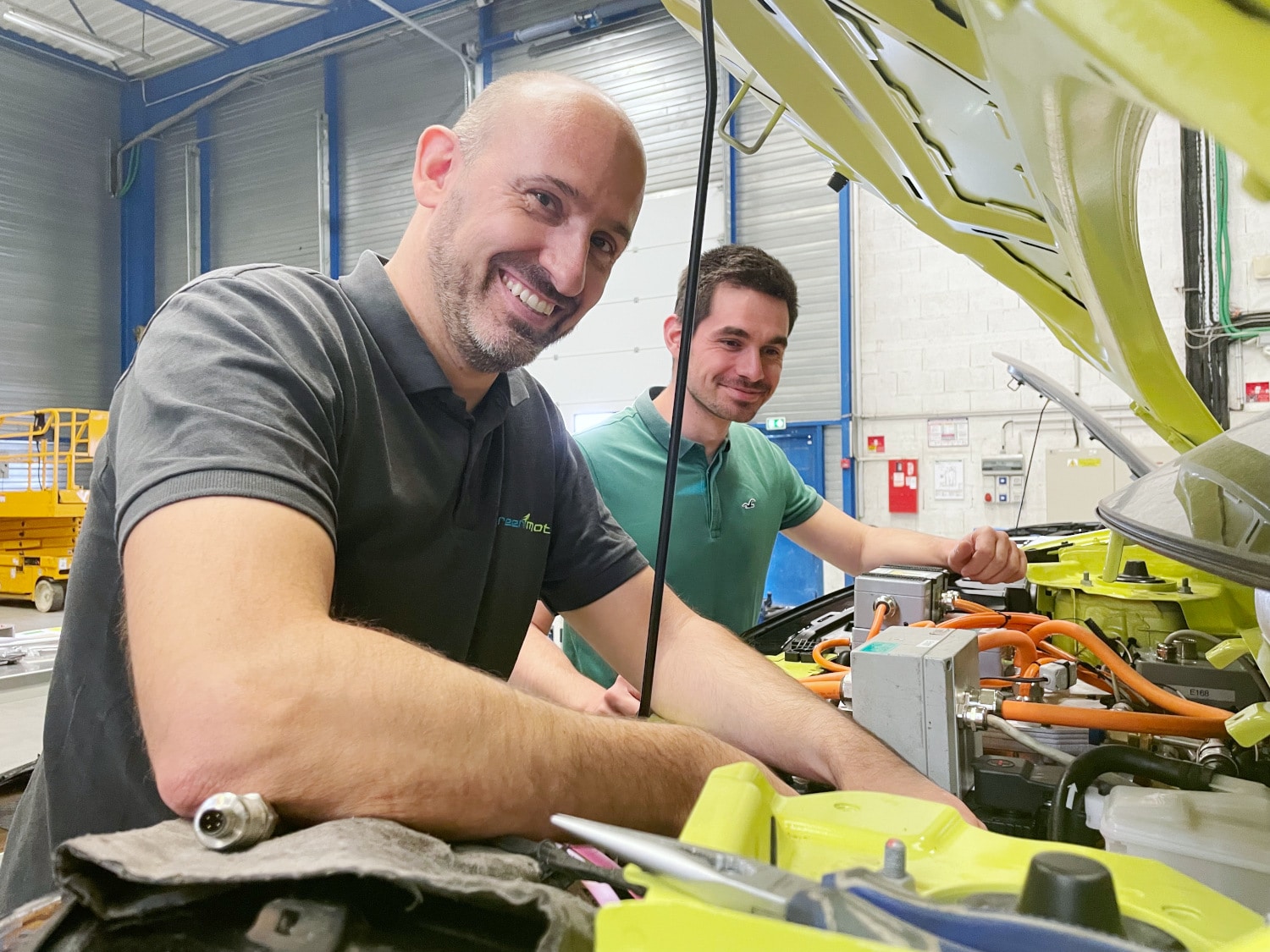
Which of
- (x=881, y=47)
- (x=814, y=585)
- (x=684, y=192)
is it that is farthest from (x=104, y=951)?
(x=684, y=192)

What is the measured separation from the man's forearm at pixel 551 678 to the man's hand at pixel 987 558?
80 cm

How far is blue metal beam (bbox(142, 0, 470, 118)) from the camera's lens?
7.26 metres

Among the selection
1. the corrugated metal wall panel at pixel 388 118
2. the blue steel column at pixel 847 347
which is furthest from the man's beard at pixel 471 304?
the corrugated metal wall panel at pixel 388 118

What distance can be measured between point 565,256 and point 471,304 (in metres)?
0.15

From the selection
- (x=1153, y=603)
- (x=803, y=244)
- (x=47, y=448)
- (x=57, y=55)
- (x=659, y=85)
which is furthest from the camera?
(x=57, y=55)

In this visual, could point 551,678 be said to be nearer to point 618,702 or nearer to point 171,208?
point 618,702

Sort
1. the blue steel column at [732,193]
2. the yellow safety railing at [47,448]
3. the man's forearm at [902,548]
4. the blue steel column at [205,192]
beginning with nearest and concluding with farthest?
the man's forearm at [902,548] → the blue steel column at [732,193] → the yellow safety railing at [47,448] → the blue steel column at [205,192]

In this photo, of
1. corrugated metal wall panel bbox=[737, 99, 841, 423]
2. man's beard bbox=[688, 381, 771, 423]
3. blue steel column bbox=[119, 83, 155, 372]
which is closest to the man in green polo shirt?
man's beard bbox=[688, 381, 771, 423]

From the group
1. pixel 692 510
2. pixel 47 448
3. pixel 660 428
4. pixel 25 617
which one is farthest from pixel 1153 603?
pixel 47 448

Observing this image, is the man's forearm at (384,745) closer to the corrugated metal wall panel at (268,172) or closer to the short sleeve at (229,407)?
the short sleeve at (229,407)

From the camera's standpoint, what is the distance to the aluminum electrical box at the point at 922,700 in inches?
30.4

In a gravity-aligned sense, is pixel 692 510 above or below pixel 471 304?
below

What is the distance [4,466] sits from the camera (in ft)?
26.6

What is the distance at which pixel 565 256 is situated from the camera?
1126 millimetres
